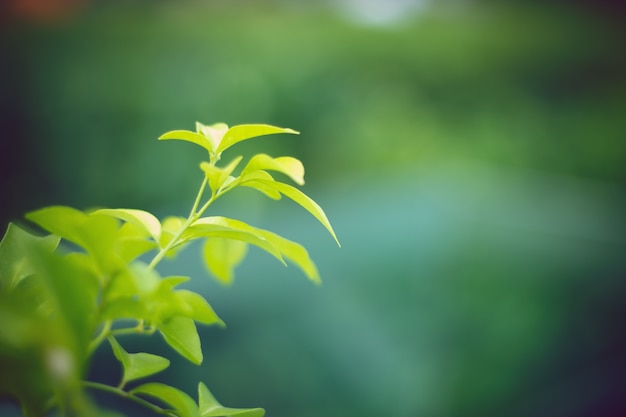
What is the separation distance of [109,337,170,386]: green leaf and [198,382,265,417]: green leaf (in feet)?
0.11

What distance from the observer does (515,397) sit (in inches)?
81.6

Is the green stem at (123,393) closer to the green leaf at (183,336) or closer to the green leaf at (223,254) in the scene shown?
the green leaf at (183,336)

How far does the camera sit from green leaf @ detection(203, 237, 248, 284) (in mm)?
455

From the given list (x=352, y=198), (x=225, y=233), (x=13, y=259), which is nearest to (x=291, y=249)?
(x=225, y=233)

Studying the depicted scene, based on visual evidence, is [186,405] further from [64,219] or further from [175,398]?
[64,219]

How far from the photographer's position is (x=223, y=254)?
1.51 ft

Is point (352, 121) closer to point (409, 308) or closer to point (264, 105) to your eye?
point (264, 105)

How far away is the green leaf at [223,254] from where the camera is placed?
46cm

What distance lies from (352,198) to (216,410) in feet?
6.95

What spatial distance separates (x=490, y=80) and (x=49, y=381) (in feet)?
15.2

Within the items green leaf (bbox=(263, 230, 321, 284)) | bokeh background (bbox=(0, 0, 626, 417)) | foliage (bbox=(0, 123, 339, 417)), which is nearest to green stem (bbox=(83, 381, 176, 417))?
foliage (bbox=(0, 123, 339, 417))

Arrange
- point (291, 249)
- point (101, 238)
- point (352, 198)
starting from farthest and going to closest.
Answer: point (352, 198), point (291, 249), point (101, 238)

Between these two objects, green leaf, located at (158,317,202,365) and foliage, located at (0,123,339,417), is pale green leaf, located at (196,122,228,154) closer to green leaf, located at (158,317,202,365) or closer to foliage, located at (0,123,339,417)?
foliage, located at (0,123,339,417)

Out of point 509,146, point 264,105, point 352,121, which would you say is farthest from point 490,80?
point 264,105
